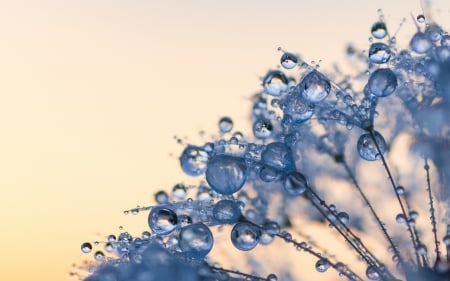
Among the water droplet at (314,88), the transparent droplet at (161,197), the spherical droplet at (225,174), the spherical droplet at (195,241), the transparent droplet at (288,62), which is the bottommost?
the spherical droplet at (195,241)

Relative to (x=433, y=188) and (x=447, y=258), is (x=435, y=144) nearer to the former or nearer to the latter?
(x=433, y=188)

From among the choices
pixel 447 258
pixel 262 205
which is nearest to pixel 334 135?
pixel 262 205

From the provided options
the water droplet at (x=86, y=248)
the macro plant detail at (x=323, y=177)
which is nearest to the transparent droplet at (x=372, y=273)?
the macro plant detail at (x=323, y=177)

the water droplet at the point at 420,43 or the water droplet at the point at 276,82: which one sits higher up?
the water droplet at the point at 420,43

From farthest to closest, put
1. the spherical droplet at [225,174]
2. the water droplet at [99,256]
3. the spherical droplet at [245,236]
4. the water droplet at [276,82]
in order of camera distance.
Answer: the water droplet at [99,256]
the water droplet at [276,82]
the spherical droplet at [245,236]
the spherical droplet at [225,174]

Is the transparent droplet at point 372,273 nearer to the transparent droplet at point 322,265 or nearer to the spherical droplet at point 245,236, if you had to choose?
the transparent droplet at point 322,265

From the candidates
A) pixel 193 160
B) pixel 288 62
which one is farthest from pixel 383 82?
pixel 193 160

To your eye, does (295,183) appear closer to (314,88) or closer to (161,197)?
(314,88)
